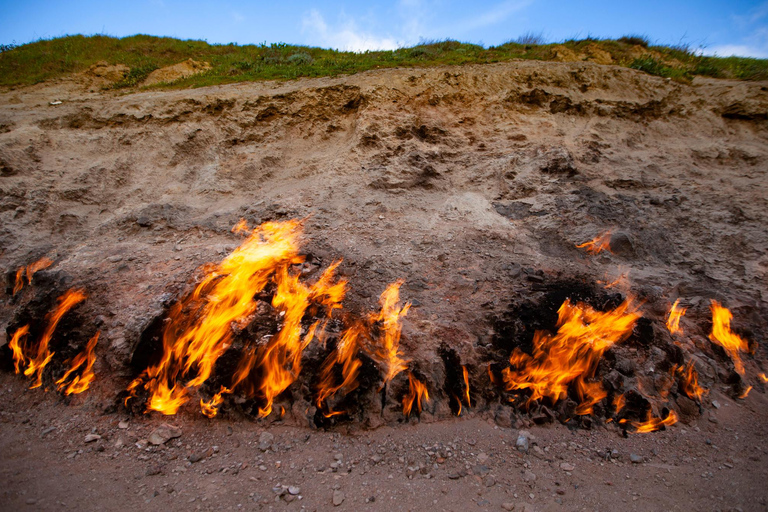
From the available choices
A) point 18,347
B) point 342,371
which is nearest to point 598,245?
point 342,371

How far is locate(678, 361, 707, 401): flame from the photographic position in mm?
4695

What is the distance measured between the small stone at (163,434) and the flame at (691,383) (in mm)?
6747

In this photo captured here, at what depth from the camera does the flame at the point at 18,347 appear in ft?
16.7

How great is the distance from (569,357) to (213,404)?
4.89 m

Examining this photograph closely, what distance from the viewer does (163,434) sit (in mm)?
4289

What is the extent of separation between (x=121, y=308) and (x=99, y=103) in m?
7.91

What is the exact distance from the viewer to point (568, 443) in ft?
13.9

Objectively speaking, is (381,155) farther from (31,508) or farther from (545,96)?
(31,508)

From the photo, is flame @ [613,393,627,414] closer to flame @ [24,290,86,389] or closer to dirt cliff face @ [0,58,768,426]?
dirt cliff face @ [0,58,768,426]

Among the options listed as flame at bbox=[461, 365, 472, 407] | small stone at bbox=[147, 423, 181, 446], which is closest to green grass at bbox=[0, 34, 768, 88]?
flame at bbox=[461, 365, 472, 407]

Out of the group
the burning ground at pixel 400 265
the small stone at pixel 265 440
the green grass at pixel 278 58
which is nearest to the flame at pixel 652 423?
the burning ground at pixel 400 265

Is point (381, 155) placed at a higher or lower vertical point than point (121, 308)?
higher

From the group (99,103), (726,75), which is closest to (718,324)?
(726,75)

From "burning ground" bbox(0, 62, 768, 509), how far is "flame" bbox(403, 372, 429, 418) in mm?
29
